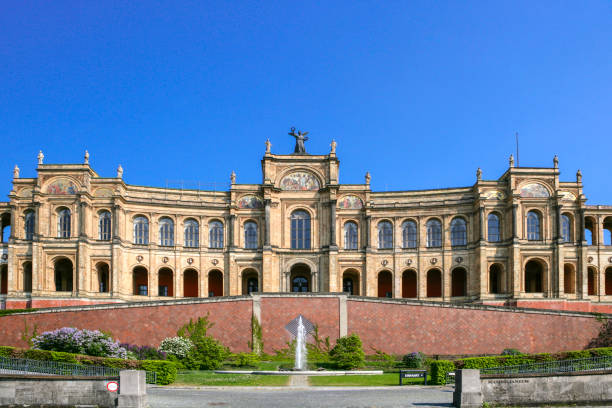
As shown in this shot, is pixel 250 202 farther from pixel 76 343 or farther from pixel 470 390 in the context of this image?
pixel 470 390

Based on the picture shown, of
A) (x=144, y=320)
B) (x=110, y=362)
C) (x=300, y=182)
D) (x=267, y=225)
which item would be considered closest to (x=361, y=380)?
(x=110, y=362)

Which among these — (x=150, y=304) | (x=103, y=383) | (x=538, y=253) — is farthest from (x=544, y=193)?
(x=103, y=383)

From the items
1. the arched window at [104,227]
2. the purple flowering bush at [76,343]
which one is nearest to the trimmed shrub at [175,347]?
the purple flowering bush at [76,343]

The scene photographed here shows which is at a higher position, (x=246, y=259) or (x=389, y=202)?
(x=389, y=202)

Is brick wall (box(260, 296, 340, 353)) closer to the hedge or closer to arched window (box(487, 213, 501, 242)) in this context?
the hedge

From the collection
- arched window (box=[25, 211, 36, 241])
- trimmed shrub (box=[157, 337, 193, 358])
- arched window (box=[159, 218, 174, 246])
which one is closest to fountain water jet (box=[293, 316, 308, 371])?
trimmed shrub (box=[157, 337, 193, 358])

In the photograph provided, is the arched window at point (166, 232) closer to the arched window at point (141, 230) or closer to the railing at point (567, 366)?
the arched window at point (141, 230)

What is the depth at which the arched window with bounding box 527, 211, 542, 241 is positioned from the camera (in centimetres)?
6253

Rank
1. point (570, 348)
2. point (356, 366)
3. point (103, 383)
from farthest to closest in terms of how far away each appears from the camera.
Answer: point (570, 348)
point (356, 366)
point (103, 383)

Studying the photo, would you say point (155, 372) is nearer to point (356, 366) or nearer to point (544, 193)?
point (356, 366)

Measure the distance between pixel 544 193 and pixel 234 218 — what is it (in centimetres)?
2846

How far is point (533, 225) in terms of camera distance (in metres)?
62.7

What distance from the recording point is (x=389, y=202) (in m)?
66.7

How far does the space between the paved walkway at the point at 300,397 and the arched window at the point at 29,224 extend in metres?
36.1
